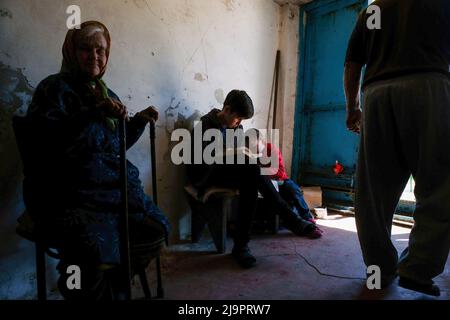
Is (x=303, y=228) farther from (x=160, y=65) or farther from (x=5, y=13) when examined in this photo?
(x=5, y=13)

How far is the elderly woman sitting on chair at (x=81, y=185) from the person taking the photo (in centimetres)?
104

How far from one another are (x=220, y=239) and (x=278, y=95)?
1921 mm

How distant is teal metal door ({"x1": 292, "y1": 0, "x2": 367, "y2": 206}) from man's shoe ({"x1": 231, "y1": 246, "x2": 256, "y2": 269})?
177 centimetres

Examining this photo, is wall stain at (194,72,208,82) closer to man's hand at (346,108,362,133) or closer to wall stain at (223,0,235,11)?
wall stain at (223,0,235,11)

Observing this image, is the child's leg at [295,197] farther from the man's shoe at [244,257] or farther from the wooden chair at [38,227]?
the wooden chair at [38,227]

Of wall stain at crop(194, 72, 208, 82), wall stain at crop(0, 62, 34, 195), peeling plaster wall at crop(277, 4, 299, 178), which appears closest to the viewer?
wall stain at crop(0, 62, 34, 195)

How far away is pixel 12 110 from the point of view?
55.2 inches

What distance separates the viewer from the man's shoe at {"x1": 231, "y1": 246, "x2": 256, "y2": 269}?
6.13 feet

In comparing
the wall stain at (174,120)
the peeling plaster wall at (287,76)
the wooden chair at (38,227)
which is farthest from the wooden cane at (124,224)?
the peeling plaster wall at (287,76)

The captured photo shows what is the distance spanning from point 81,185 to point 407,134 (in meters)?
1.32

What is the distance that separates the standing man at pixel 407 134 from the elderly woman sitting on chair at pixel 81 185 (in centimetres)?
98

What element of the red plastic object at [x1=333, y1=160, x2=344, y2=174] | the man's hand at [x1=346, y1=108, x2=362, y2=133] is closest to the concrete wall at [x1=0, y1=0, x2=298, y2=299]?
the red plastic object at [x1=333, y1=160, x2=344, y2=174]

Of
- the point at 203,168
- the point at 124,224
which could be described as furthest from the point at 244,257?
the point at 124,224
